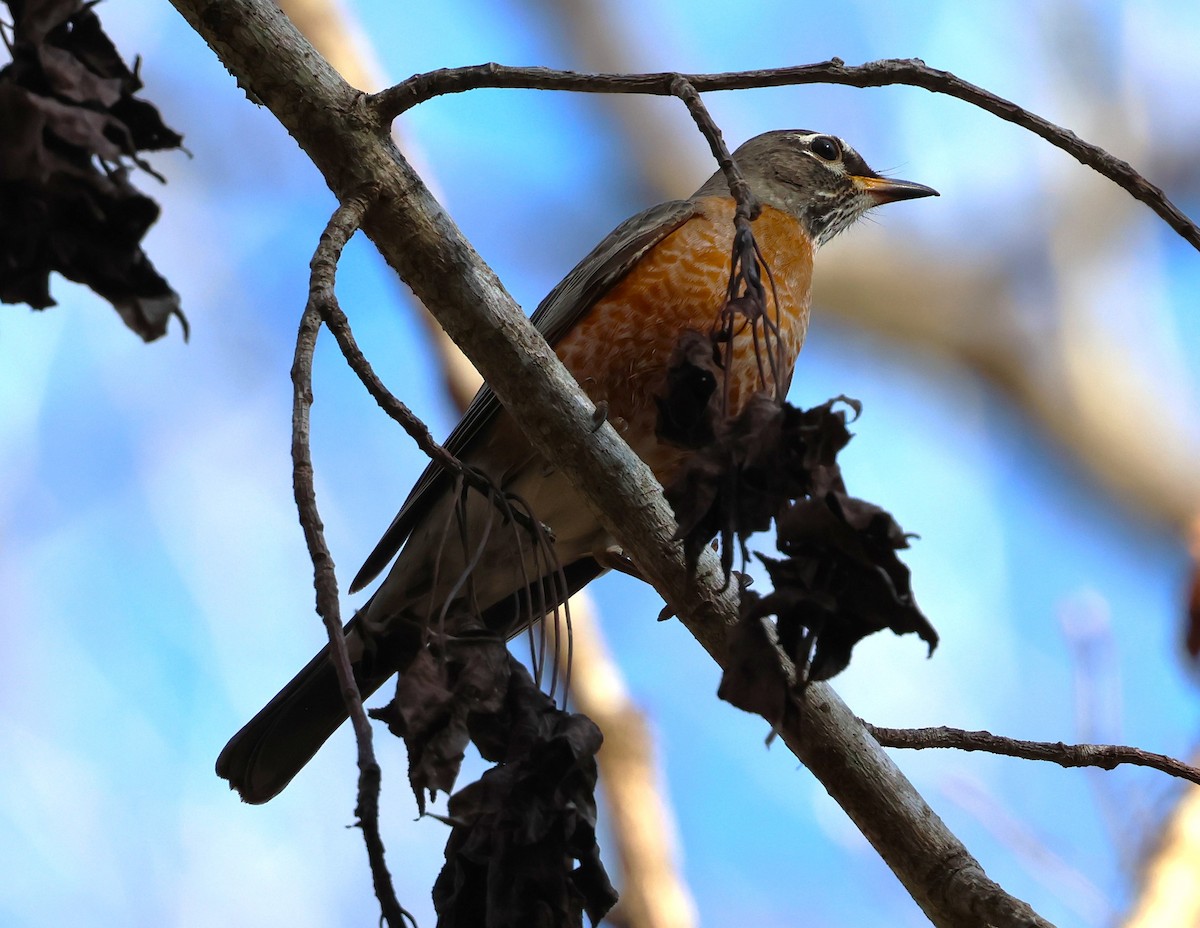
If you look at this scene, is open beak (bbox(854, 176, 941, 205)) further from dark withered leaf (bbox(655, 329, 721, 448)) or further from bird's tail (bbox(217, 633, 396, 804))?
dark withered leaf (bbox(655, 329, 721, 448))

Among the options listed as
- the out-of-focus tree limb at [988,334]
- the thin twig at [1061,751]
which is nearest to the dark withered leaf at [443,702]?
the thin twig at [1061,751]

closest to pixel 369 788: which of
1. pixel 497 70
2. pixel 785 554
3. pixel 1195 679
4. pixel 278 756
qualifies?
pixel 785 554

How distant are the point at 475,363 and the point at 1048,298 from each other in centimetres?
830

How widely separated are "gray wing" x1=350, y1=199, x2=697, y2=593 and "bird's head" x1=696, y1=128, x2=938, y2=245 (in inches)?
38.5

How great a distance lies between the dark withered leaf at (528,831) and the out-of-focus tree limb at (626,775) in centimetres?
318

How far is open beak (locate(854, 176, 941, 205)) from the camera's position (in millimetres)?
4957

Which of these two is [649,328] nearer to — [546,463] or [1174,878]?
[546,463]

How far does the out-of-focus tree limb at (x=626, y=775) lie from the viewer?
4.92m

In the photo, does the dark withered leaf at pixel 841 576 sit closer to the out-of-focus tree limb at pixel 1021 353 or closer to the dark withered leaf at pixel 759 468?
the dark withered leaf at pixel 759 468

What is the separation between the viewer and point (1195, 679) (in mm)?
4473

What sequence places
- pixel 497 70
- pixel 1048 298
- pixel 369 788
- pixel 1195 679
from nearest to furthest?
pixel 369 788 < pixel 497 70 < pixel 1195 679 < pixel 1048 298

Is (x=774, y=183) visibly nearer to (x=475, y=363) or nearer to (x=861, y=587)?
(x=475, y=363)

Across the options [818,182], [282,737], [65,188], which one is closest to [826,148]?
[818,182]

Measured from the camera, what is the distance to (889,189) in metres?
4.99
